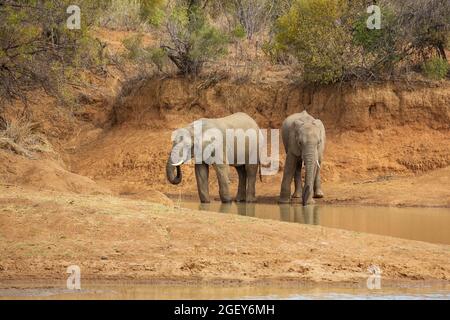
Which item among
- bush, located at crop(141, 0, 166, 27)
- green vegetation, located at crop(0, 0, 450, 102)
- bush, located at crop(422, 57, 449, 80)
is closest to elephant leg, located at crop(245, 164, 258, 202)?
green vegetation, located at crop(0, 0, 450, 102)

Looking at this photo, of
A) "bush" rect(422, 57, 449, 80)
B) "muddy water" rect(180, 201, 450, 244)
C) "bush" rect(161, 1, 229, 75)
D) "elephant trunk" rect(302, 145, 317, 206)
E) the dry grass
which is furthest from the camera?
"bush" rect(161, 1, 229, 75)

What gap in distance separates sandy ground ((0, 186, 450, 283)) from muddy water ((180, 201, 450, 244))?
6.84 ft

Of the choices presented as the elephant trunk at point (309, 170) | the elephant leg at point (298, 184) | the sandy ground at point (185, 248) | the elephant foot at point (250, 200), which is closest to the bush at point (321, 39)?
the elephant leg at point (298, 184)

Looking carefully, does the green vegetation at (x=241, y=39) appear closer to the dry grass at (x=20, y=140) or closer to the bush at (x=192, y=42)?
the bush at (x=192, y=42)

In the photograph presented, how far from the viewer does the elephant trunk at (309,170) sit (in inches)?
878

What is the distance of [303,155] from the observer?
2284 cm

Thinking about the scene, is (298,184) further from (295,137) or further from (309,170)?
(309,170)

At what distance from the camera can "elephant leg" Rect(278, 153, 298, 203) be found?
23.6 m

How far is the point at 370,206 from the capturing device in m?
22.9

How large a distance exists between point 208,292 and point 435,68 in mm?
16486

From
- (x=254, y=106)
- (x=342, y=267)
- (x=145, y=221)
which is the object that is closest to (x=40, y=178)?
(x=145, y=221)

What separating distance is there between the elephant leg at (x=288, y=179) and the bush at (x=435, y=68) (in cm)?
544

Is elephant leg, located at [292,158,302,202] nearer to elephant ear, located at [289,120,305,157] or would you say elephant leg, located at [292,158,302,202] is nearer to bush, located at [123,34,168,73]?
elephant ear, located at [289,120,305,157]

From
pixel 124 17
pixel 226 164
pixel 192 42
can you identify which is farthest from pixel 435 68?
pixel 124 17
